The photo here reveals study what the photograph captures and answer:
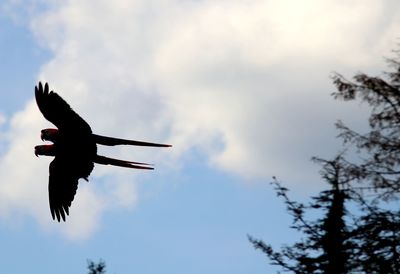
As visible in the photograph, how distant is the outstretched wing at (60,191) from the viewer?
11766 mm

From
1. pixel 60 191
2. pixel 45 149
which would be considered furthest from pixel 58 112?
pixel 60 191

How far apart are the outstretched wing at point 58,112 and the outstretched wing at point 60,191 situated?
975 millimetres

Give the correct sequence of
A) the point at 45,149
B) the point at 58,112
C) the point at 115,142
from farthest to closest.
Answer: the point at 45,149 < the point at 58,112 < the point at 115,142

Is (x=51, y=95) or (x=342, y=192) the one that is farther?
(x=342, y=192)

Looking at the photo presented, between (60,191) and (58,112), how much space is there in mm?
1384

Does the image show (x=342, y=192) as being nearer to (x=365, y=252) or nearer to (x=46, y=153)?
(x=365, y=252)

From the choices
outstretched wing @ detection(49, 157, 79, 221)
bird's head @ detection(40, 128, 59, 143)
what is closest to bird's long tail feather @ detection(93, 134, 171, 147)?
bird's head @ detection(40, 128, 59, 143)

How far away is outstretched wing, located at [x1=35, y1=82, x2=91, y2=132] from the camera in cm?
1077

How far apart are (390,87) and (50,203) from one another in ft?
15.6

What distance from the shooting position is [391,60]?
1382 centimetres

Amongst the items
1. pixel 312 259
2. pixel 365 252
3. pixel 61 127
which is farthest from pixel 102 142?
pixel 312 259

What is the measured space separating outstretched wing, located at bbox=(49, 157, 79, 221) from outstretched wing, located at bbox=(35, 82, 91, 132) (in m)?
0.98

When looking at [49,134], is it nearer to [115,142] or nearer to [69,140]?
[69,140]

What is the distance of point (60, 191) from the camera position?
11930mm
